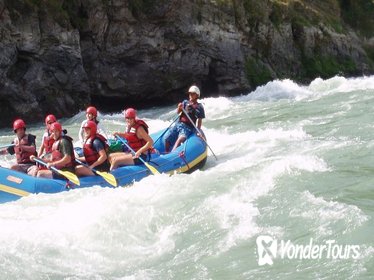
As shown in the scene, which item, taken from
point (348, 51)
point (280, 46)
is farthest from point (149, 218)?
point (348, 51)

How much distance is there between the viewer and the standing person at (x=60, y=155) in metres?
8.66

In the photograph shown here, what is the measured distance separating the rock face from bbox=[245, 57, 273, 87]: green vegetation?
4cm

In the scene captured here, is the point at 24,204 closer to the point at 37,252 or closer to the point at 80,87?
the point at 37,252

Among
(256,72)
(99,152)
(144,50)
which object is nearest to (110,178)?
(99,152)

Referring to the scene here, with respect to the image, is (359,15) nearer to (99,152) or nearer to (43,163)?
(99,152)

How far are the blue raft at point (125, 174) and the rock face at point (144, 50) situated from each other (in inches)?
290

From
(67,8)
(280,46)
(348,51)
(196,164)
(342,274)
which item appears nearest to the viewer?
(342,274)

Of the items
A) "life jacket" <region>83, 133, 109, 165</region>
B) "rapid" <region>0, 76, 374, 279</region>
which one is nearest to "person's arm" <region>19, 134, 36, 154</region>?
"life jacket" <region>83, 133, 109, 165</region>

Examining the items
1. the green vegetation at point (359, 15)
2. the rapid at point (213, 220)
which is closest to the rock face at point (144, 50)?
the green vegetation at point (359, 15)

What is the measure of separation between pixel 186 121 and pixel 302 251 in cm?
557

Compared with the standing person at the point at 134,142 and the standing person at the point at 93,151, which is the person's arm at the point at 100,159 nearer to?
the standing person at the point at 93,151

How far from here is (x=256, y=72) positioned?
22.0m

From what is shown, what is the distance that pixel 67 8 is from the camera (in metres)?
18.1

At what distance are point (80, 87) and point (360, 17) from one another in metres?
17.2
